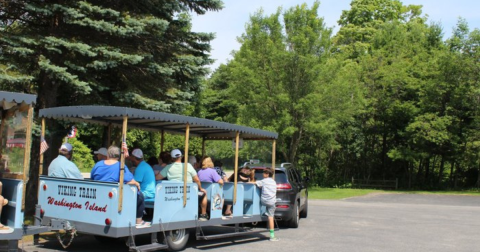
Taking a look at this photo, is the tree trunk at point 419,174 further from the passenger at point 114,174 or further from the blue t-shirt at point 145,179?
the passenger at point 114,174

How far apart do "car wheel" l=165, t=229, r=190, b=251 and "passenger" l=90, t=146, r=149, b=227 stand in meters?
0.70

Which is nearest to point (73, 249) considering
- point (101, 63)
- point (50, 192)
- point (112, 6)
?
point (50, 192)

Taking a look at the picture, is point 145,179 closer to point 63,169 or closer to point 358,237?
point 63,169

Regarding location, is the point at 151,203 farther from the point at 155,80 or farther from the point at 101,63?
the point at 155,80

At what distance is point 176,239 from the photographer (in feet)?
30.8

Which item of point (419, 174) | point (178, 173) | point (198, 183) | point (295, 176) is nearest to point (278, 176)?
point (295, 176)

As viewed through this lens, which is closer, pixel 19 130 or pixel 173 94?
pixel 19 130

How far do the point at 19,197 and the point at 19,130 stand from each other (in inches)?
51.5

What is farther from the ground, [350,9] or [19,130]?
[350,9]

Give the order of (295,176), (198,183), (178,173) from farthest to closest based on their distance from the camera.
A: (295,176)
(198,183)
(178,173)

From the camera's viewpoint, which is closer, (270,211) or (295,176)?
(270,211)

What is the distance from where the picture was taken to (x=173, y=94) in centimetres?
1310

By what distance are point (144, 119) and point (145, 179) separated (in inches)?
46.8

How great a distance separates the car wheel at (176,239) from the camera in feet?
29.9
